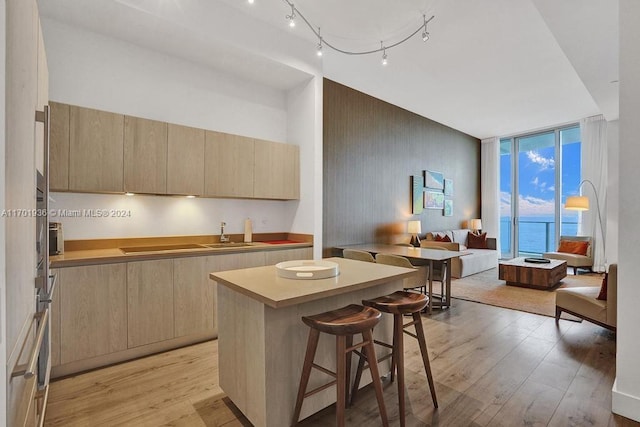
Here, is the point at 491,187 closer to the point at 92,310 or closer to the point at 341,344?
the point at 341,344

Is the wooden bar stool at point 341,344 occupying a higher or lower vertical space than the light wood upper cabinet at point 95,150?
lower

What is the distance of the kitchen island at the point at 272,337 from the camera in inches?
66.4

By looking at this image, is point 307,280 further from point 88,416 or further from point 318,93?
point 318,93

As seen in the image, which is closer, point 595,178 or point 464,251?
point 464,251

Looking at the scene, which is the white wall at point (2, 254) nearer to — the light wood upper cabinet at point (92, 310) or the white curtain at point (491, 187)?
the light wood upper cabinet at point (92, 310)

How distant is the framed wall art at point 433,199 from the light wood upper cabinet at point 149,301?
214 inches

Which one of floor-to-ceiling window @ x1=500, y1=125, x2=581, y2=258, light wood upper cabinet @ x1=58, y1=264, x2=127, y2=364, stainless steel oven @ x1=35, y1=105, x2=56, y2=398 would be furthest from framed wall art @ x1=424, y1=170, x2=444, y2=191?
stainless steel oven @ x1=35, y1=105, x2=56, y2=398

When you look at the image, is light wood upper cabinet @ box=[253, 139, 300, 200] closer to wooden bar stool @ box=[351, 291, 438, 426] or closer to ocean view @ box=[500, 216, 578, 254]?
wooden bar stool @ box=[351, 291, 438, 426]

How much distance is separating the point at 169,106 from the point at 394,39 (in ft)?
8.73

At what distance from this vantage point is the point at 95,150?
2709 mm

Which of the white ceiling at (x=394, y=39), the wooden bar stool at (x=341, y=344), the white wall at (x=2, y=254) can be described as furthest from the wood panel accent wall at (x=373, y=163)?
the white wall at (x=2, y=254)

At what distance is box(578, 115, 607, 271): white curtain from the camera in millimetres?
6398

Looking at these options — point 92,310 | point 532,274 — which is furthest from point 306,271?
point 532,274

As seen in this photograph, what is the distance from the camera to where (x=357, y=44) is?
12.4ft
